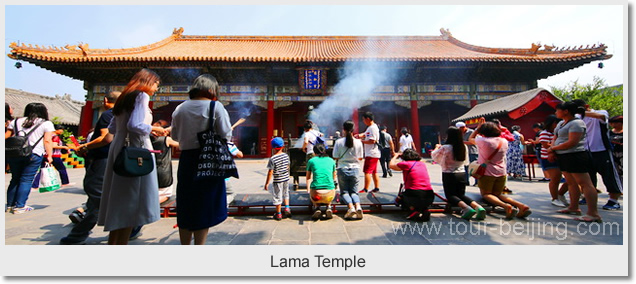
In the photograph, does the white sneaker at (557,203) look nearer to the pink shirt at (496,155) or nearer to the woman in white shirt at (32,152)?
the pink shirt at (496,155)

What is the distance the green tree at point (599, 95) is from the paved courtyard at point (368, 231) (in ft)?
66.6

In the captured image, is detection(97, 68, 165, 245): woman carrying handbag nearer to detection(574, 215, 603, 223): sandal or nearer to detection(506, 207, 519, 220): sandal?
detection(506, 207, 519, 220): sandal

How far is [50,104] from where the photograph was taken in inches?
827

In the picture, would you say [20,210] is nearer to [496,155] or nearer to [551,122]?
[496,155]

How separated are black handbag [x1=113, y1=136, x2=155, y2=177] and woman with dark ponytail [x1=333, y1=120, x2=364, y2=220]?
2151mm

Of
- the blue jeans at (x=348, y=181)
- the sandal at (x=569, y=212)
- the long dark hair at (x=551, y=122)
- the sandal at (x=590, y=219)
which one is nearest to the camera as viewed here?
the sandal at (x=590, y=219)

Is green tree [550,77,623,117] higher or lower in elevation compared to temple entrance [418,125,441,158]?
higher

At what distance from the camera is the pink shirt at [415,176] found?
2.97m

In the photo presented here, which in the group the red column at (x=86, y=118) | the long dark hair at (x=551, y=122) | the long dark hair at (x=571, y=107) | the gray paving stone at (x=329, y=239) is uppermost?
the red column at (x=86, y=118)

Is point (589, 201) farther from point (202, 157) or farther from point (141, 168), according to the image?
point (141, 168)

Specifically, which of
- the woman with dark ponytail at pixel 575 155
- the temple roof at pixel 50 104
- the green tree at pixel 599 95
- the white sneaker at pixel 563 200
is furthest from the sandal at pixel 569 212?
the temple roof at pixel 50 104

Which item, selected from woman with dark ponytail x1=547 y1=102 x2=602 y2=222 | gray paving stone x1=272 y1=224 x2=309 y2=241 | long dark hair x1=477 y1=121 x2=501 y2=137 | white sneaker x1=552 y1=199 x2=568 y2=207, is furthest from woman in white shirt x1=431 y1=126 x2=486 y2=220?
gray paving stone x1=272 y1=224 x2=309 y2=241

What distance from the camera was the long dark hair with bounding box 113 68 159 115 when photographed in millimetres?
1689

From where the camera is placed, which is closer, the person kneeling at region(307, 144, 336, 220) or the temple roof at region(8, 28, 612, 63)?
the person kneeling at region(307, 144, 336, 220)
